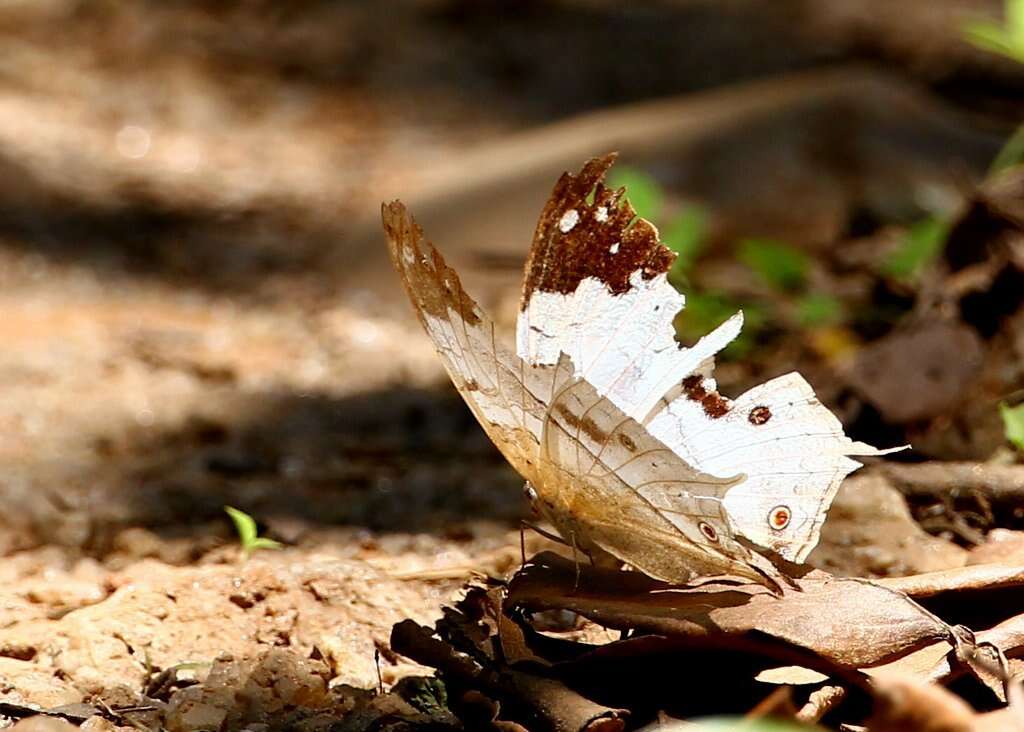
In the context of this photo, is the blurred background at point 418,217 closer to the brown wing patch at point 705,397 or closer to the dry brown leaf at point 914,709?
the brown wing patch at point 705,397

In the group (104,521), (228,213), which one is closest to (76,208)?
(228,213)

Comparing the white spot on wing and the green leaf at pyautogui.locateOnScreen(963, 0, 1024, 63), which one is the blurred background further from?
the white spot on wing

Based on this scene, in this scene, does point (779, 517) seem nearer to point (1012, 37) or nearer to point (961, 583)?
point (961, 583)

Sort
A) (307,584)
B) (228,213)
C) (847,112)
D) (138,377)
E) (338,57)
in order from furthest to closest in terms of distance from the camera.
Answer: (338,57)
(228,213)
(847,112)
(138,377)
(307,584)

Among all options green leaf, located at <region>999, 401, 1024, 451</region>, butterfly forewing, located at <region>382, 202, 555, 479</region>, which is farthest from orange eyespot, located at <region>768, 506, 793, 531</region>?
green leaf, located at <region>999, 401, 1024, 451</region>

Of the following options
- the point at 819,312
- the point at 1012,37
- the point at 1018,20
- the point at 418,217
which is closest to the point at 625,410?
the point at 1018,20

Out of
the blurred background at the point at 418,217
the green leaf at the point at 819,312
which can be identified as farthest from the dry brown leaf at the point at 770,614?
the green leaf at the point at 819,312

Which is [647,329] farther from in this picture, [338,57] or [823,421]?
[338,57]
